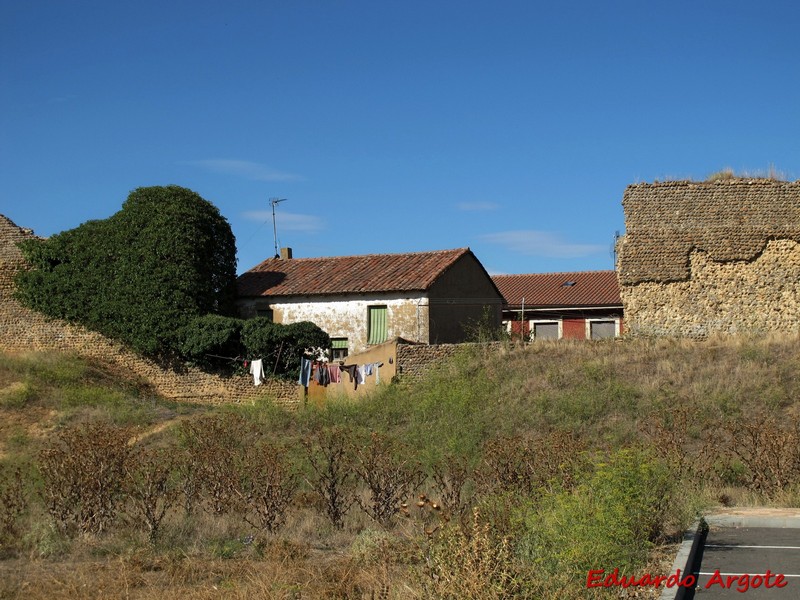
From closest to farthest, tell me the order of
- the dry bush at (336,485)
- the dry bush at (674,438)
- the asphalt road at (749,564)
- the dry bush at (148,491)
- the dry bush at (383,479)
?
the asphalt road at (749,564) < the dry bush at (148,491) < the dry bush at (383,479) < the dry bush at (336,485) < the dry bush at (674,438)

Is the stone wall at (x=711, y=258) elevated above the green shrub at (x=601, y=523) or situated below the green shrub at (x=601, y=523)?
above

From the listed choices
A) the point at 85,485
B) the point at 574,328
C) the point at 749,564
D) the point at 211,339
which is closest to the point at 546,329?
the point at 574,328

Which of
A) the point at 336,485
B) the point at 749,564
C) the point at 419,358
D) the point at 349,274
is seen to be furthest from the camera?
the point at 349,274

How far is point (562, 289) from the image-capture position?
132 ft

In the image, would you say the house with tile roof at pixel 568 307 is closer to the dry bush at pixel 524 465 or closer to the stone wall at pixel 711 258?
the stone wall at pixel 711 258

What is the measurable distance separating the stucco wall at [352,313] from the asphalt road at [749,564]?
19010 millimetres

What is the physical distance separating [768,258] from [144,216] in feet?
66.8

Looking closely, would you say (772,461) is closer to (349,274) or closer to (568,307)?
(349,274)

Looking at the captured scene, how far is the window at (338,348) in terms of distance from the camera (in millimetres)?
31375

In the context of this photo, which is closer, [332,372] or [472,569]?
[472,569]

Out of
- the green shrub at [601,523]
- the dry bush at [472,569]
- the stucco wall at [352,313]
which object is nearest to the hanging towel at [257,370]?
the stucco wall at [352,313]

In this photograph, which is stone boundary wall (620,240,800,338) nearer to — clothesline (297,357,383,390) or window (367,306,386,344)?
clothesline (297,357,383,390)

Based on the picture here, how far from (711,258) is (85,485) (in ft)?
60.7

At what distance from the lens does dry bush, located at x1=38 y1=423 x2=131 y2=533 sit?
12203mm
